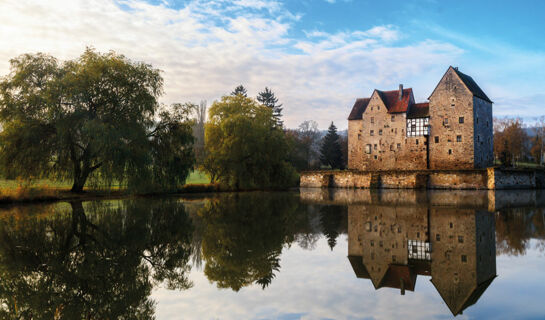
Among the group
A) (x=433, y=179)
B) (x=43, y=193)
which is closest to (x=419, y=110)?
(x=433, y=179)

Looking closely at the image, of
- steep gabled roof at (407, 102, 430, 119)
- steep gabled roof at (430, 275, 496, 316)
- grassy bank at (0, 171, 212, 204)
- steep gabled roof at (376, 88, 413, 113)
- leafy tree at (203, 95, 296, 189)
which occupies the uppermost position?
steep gabled roof at (376, 88, 413, 113)

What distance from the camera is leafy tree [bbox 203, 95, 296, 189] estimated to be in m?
42.2

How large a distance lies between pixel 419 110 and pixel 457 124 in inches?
248

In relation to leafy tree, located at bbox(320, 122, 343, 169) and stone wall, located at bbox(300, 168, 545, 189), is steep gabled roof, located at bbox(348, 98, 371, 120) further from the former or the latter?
stone wall, located at bbox(300, 168, 545, 189)

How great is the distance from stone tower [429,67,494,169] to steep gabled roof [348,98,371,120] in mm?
11098

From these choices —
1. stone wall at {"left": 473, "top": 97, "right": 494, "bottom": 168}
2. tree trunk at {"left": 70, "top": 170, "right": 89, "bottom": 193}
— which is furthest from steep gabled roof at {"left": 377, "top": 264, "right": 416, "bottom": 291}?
stone wall at {"left": 473, "top": 97, "right": 494, "bottom": 168}

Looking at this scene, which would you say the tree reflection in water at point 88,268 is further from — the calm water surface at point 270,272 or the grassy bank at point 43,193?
the grassy bank at point 43,193

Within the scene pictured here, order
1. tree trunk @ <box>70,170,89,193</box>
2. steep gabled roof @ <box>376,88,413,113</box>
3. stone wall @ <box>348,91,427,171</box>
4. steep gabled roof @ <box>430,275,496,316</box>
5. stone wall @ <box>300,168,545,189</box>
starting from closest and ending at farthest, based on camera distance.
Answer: steep gabled roof @ <box>430,275,496,316</box> < tree trunk @ <box>70,170,89,193</box> < stone wall @ <box>300,168,545,189</box> < stone wall @ <box>348,91,427,171</box> < steep gabled roof @ <box>376,88,413,113</box>

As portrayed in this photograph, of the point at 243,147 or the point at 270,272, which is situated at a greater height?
the point at 243,147

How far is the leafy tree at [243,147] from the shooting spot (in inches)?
1661

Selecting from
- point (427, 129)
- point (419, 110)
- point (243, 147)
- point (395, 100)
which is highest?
point (395, 100)

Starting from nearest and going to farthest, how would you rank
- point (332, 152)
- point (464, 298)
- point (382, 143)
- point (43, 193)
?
1. point (464, 298)
2. point (43, 193)
3. point (382, 143)
4. point (332, 152)

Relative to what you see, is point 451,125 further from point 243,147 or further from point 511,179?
point 243,147

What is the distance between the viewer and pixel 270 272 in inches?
297
